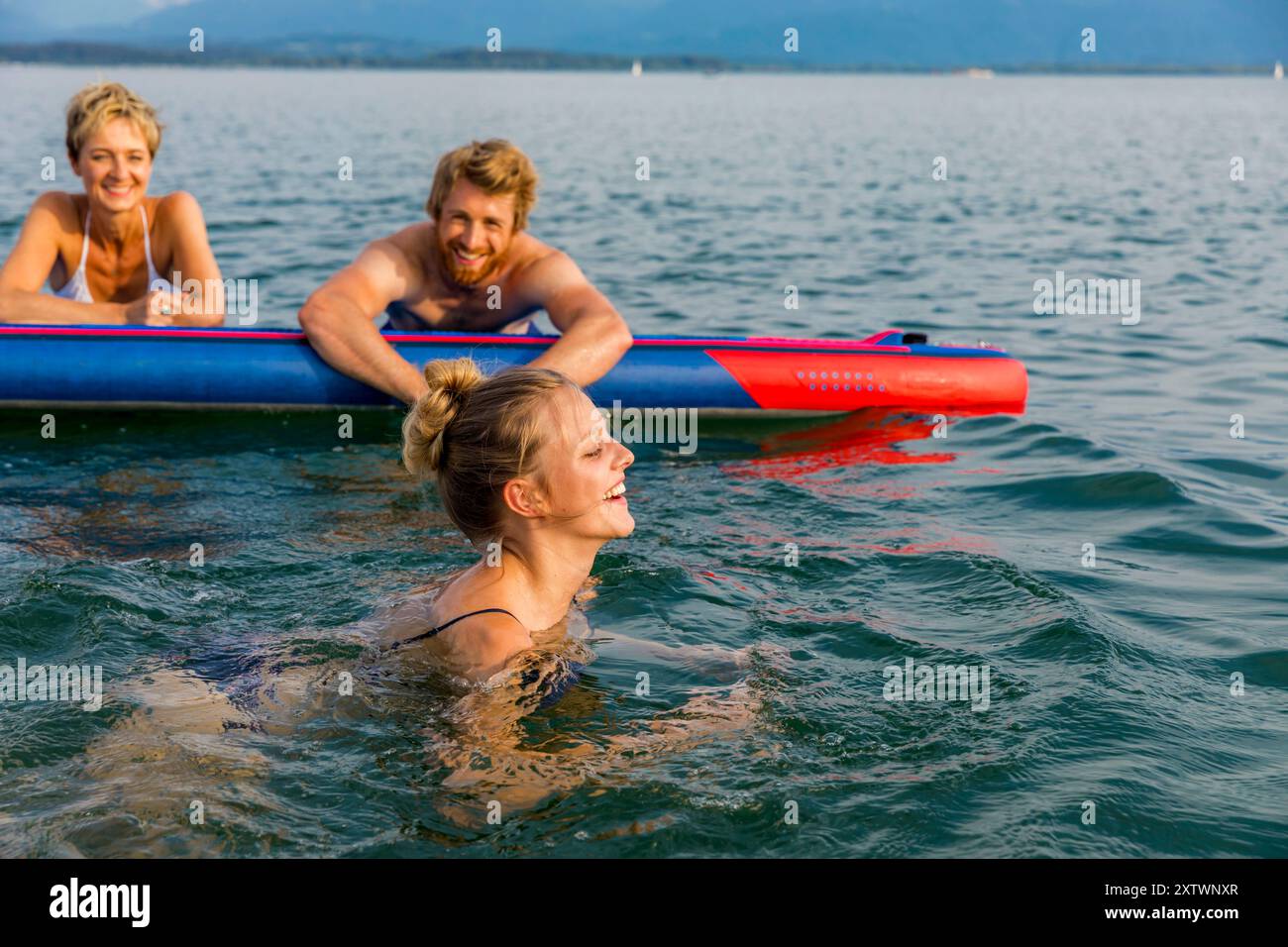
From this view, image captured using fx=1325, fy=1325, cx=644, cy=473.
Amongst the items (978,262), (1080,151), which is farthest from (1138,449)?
(1080,151)

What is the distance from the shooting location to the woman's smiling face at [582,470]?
3666 millimetres

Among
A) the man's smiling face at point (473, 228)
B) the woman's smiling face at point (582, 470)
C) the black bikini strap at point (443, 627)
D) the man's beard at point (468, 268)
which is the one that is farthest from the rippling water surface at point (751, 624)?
the man's smiling face at point (473, 228)

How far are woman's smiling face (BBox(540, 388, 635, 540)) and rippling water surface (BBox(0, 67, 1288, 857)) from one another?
1.87 ft

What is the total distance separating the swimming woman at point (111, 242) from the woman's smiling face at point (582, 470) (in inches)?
161

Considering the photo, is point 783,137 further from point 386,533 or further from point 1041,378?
point 386,533

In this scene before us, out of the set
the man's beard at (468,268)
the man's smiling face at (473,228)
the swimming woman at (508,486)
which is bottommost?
the swimming woman at (508,486)

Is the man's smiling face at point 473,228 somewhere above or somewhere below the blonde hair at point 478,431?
above

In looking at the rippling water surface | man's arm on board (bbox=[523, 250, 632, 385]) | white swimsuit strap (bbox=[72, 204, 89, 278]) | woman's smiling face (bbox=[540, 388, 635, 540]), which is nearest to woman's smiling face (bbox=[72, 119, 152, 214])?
white swimsuit strap (bbox=[72, 204, 89, 278])

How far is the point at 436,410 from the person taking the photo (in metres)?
3.70

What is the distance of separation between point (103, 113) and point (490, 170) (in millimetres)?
2128

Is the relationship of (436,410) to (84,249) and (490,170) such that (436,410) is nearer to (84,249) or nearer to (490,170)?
(490,170)

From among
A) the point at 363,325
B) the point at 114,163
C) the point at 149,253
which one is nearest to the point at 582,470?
the point at 363,325

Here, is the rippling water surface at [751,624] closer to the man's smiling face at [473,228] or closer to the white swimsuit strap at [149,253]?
the white swimsuit strap at [149,253]
